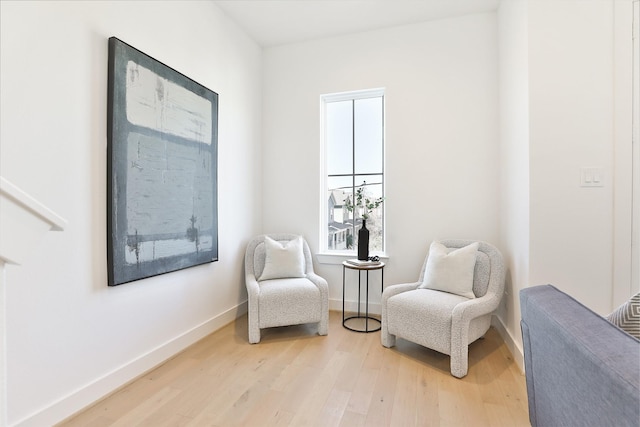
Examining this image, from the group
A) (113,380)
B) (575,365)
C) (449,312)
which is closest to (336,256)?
(449,312)

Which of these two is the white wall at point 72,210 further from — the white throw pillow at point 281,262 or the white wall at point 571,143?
the white wall at point 571,143

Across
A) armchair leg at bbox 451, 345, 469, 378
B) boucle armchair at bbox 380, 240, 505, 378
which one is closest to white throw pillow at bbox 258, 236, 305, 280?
boucle armchair at bbox 380, 240, 505, 378

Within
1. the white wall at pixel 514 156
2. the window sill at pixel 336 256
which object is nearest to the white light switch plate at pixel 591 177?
the white wall at pixel 514 156

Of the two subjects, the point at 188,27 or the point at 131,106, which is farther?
the point at 188,27

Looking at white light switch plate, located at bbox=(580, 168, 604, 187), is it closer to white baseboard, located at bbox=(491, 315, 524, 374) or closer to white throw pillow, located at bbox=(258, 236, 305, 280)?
white baseboard, located at bbox=(491, 315, 524, 374)

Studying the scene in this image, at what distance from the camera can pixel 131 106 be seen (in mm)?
1967

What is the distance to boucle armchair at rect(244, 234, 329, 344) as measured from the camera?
2594 millimetres

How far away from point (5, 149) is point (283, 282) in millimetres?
1994

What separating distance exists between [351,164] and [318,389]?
2295 millimetres

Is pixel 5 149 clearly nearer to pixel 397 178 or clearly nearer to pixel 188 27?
pixel 188 27

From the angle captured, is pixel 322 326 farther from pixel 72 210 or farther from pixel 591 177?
pixel 591 177

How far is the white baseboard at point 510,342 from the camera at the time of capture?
2.17m

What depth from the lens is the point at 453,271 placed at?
8.22ft

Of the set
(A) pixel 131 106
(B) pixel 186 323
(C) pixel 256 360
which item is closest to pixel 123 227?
(A) pixel 131 106
